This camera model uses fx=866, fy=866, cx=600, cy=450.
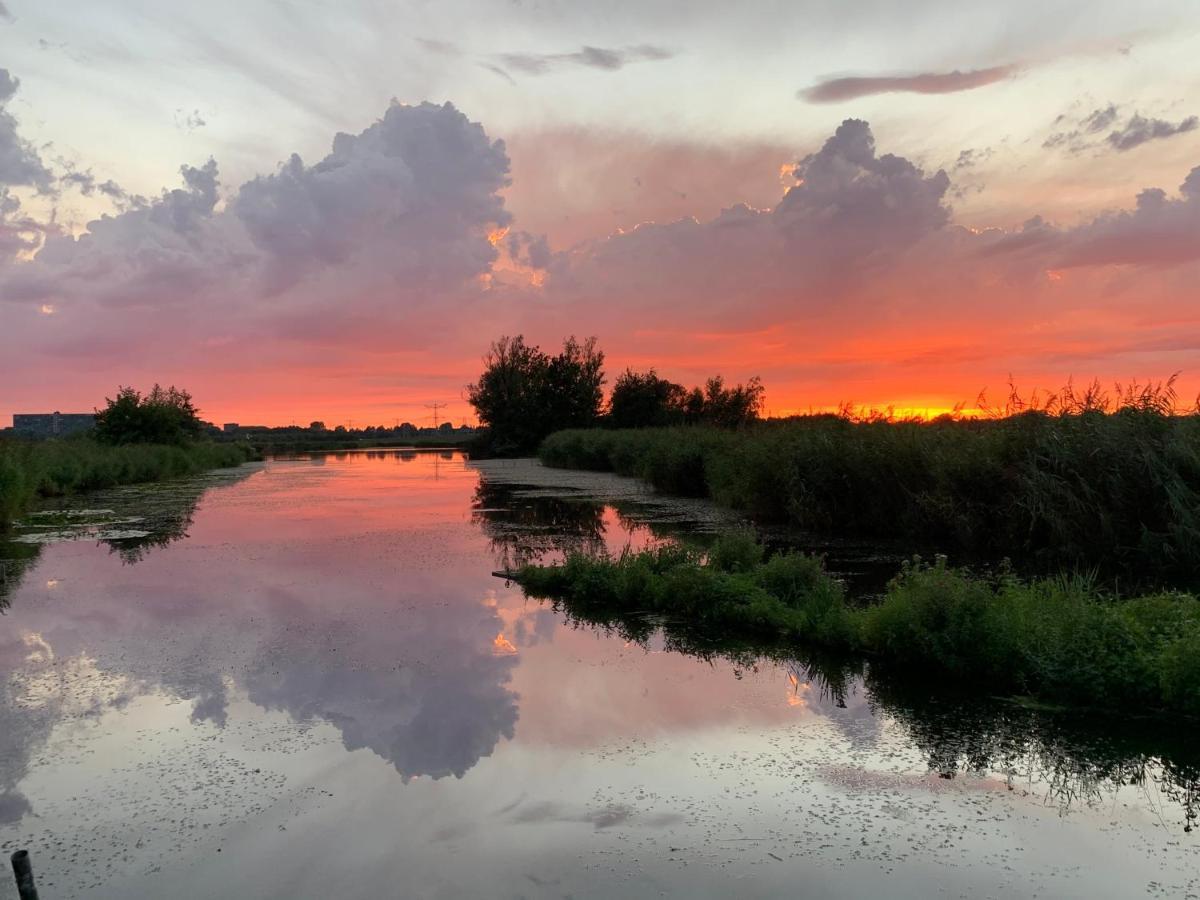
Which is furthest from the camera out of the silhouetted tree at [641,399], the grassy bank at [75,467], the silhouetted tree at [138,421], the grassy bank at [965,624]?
the silhouetted tree at [641,399]

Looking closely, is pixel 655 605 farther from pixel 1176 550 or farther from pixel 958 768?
pixel 1176 550

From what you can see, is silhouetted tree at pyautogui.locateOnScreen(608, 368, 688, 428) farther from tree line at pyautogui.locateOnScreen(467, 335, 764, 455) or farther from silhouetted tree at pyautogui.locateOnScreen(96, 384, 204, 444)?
silhouetted tree at pyautogui.locateOnScreen(96, 384, 204, 444)

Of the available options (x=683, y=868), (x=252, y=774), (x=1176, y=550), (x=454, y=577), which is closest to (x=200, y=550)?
(x=454, y=577)

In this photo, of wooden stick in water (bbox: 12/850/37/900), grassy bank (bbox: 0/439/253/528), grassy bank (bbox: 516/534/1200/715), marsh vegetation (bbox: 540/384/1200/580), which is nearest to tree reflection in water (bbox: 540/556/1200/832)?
grassy bank (bbox: 516/534/1200/715)

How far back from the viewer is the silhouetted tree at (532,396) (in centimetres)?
6762

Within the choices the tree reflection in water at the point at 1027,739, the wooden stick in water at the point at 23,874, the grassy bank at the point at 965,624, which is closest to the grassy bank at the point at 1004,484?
the grassy bank at the point at 965,624

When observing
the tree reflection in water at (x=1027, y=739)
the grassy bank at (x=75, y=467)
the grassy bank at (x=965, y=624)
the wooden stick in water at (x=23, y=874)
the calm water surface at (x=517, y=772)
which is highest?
the grassy bank at (x=75, y=467)

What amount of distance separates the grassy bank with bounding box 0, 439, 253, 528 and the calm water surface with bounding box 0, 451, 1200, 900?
39.2 ft

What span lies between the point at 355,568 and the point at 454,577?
6.43 feet

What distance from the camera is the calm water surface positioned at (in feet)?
14.0

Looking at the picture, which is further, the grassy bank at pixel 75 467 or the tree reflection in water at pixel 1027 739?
the grassy bank at pixel 75 467

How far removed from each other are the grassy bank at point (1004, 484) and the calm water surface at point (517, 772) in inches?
241

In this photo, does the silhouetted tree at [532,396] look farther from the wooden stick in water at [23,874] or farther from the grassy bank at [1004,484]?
the wooden stick in water at [23,874]

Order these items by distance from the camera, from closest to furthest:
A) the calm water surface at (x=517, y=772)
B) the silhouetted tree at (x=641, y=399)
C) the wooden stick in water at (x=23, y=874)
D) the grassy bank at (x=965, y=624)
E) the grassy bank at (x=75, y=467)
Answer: the wooden stick in water at (x=23, y=874) → the calm water surface at (x=517, y=772) → the grassy bank at (x=965, y=624) → the grassy bank at (x=75, y=467) → the silhouetted tree at (x=641, y=399)
